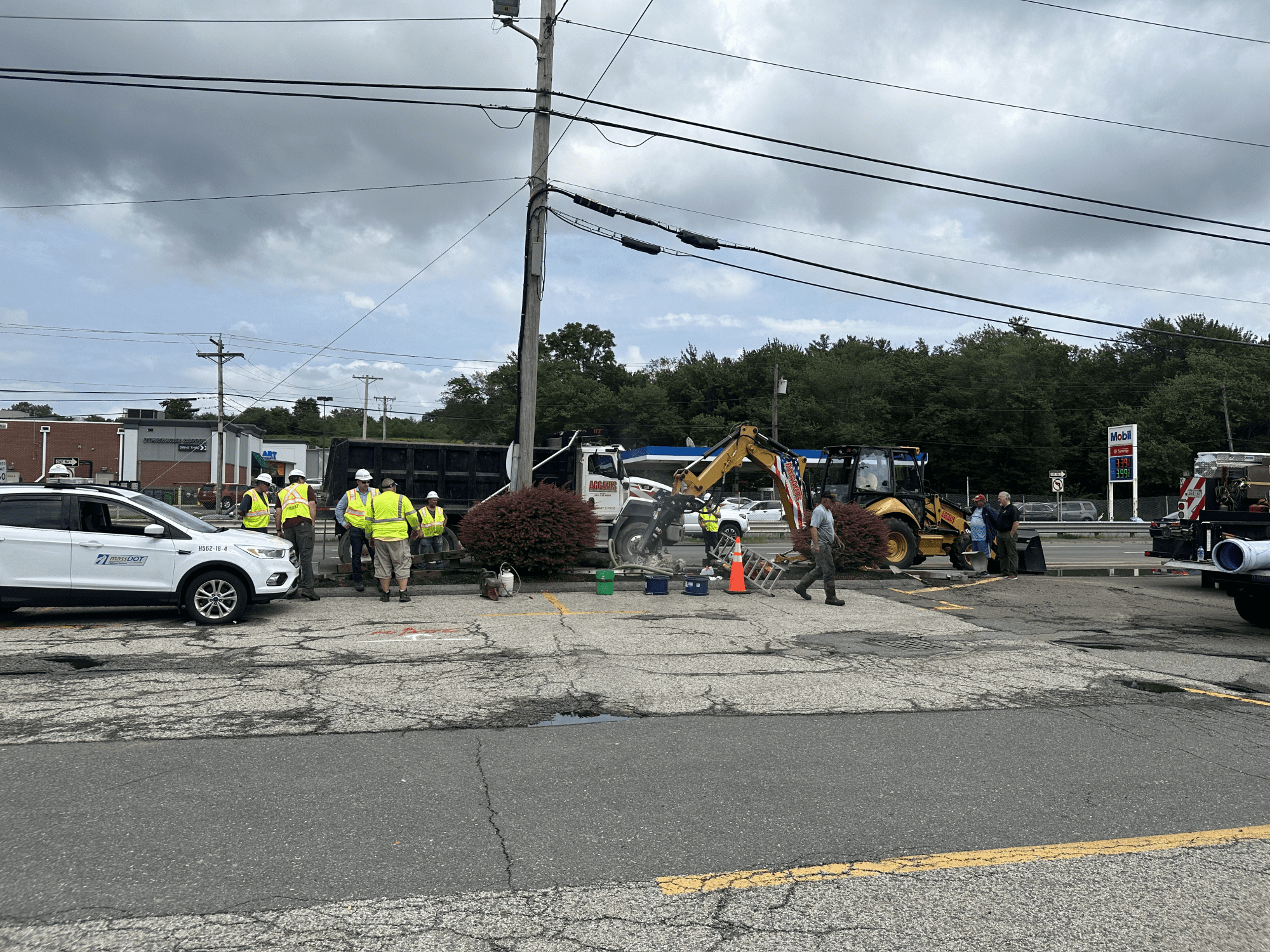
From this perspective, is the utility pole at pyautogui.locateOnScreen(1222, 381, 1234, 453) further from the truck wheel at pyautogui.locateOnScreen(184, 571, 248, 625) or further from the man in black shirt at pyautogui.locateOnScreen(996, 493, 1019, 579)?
the truck wheel at pyautogui.locateOnScreen(184, 571, 248, 625)

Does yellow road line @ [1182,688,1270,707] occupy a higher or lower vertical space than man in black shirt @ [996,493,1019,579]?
lower

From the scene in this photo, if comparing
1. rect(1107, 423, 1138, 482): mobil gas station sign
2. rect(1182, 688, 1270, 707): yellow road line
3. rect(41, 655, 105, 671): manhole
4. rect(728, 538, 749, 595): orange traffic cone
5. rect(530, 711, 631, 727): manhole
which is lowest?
rect(1182, 688, 1270, 707): yellow road line

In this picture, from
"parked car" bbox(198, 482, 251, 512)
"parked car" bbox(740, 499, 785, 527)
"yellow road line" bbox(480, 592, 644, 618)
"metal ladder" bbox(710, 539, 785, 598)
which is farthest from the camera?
"parked car" bbox(198, 482, 251, 512)

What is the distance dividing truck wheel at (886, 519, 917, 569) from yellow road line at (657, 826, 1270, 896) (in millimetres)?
14126

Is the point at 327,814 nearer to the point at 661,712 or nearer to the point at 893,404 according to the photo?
the point at 661,712

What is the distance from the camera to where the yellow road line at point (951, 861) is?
155 inches

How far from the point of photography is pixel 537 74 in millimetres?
16500

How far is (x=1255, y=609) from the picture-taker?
12258 millimetres

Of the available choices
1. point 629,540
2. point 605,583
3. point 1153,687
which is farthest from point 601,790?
point 629,540

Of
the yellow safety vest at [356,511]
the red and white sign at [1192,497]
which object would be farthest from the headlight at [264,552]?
the red and white sign at [1192,497]

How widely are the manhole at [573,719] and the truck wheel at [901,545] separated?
12917mm

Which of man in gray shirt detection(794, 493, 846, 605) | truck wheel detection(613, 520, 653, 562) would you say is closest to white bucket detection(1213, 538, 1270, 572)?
man in gray shirt detection(794, 493, 846, 605)

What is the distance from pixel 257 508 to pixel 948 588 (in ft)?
39.1

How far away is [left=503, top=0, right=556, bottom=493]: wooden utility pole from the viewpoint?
53.9ft
